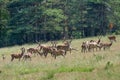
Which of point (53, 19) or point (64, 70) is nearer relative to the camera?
point (64, 70)

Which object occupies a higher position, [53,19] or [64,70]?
[64,70]

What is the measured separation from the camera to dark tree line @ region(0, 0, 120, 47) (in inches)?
2299

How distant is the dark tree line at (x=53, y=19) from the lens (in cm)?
5841

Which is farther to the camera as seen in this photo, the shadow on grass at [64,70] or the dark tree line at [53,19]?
the dark tree line at [53,19]

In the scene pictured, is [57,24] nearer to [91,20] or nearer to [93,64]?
[91,20]

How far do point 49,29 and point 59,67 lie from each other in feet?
129

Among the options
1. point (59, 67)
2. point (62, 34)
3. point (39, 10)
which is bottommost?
point (62, 34)

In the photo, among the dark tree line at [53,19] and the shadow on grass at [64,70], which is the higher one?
the shadow on grass at [64,70]

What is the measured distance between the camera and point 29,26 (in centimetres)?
5869

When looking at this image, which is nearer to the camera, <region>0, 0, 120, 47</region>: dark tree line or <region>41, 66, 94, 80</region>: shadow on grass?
<region>41, 66, 94, 80</region>: shadow on grass

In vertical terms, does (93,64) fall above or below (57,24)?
above

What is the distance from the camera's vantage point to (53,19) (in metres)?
58.8

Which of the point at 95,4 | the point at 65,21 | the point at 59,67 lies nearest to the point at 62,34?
the point at 65,21

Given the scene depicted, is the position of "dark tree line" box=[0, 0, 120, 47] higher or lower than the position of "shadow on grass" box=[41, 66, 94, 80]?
lower
